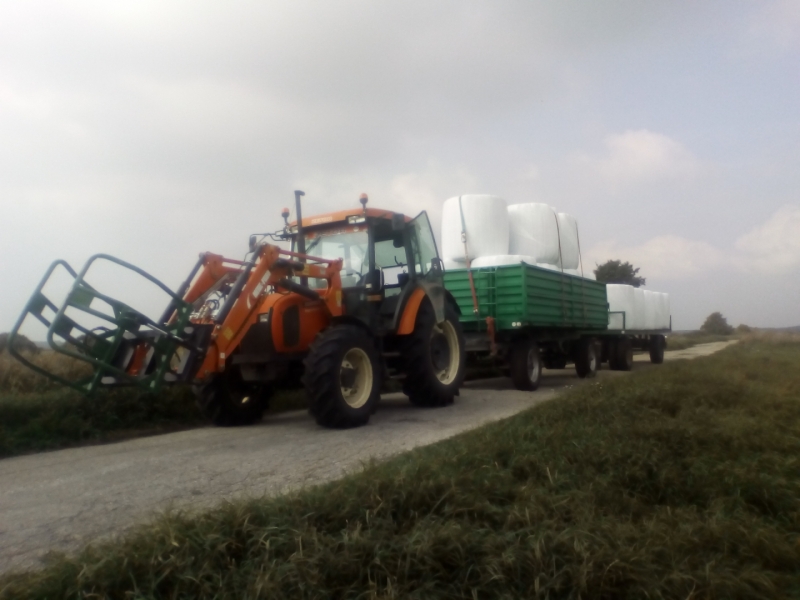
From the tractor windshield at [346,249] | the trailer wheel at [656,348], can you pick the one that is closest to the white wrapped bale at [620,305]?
the trailer wheel at [656,348]

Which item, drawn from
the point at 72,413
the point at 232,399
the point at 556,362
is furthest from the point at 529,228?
the point at 72,413

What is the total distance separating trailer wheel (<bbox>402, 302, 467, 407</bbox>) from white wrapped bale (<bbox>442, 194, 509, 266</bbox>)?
2.65 meters

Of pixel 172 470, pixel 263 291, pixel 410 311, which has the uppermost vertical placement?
pixel 263 291

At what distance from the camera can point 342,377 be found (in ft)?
25.1

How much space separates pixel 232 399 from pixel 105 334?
227 cm

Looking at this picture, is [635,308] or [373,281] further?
[635,308]

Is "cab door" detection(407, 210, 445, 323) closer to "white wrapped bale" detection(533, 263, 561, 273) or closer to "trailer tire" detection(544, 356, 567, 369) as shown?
"white wrapped bale" detection(533, 263, 561, 273)

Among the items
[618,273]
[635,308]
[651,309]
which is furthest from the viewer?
[618,273]

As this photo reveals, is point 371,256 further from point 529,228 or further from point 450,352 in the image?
point 529,228

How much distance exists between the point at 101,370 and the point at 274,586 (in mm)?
4056

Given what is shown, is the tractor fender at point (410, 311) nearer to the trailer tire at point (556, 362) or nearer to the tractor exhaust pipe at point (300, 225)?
the tractor exhaust pipe at point (300, 225)

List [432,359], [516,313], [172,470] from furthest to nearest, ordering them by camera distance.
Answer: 1. [516,313]
2. [432,359]
3. [172,470]

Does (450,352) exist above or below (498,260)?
below

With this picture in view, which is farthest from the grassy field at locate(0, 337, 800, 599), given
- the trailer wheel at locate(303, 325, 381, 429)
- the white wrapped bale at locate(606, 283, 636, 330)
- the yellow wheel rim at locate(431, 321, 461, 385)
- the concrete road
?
the white wrapped bale at locate(606, 283, 636, 330)
